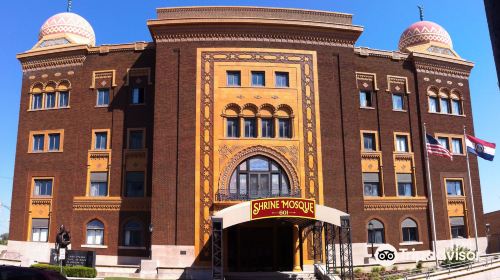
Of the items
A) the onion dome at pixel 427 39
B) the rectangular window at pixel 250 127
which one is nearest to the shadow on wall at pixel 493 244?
the onion dome at pixel 427 39

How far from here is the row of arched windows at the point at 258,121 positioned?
3538 cm

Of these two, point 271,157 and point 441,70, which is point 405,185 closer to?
point 441,70

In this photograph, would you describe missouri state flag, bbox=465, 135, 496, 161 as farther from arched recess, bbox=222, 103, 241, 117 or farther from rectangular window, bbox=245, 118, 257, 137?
arched recess, bbox=222, 103, 241, 117

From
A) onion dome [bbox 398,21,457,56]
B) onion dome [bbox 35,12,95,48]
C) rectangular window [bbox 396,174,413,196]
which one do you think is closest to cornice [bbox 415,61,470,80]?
onion dome [bbox 398,21,457,56]

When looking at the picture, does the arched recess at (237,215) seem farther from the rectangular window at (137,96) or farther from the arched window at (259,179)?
the rectangular window at (137,96)

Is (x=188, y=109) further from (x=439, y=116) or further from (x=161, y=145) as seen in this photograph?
(x=439, y=116)

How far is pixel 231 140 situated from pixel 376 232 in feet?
47.7

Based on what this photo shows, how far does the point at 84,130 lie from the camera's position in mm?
38750

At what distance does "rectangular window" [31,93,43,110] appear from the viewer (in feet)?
133

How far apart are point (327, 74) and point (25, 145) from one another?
26.0 m

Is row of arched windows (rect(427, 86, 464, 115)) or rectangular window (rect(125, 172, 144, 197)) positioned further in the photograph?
row of arched windows (rect(427, 86, 464, 115))

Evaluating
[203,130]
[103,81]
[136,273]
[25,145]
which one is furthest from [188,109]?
[25,145]

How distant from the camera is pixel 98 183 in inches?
1494

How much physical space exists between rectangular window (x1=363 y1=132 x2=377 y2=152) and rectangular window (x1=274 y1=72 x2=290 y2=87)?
28.7ft
